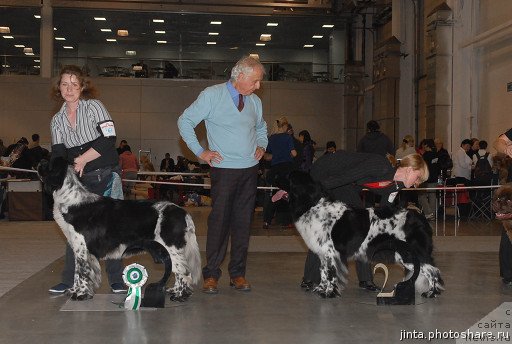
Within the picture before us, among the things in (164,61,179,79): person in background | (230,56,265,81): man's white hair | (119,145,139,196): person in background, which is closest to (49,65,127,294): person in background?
(230,56,265,81): man's white hair

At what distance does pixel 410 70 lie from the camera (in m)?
20.9

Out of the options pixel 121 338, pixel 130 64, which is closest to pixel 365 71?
pixel 130 64

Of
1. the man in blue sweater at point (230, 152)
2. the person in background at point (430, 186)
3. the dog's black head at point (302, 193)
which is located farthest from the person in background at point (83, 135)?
the person in background at point (430, 186)

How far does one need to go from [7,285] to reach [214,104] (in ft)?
7.18

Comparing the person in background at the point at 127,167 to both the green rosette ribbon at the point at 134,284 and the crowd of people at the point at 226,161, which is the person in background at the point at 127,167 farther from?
the green rosette ribbon at the point at 134,284

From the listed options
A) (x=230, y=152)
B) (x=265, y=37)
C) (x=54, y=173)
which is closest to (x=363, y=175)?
(x=230, y=152)

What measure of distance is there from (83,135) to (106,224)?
0.71 m

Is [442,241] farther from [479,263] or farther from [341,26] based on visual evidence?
[341,26]

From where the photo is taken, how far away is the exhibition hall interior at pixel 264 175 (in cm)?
500

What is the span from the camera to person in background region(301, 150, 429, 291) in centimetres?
558

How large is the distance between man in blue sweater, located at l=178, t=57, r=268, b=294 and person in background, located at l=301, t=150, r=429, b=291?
518 millimetres

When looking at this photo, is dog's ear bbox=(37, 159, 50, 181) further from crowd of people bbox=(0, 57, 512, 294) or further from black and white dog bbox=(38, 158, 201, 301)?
crowd of people bbox=(0, 57, 512, 294)

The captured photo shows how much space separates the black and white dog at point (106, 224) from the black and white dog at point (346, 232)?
2.79 feet

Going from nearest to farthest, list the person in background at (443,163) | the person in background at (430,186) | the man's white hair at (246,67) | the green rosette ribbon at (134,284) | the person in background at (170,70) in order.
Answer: the green rosette ribbon at (134,284) → the man's white hair at (246,67) → the person in background at (430,186) → the person in background at (443,163) → the person in background at (170,70)
